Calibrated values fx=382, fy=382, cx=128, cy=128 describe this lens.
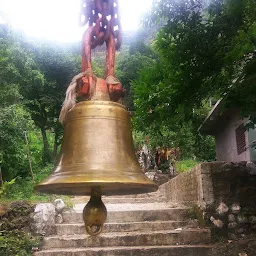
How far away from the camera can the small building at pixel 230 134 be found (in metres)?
9.84

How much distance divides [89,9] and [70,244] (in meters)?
4.84

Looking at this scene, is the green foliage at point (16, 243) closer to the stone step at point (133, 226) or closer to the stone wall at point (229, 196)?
the stone step at point (133, 226)

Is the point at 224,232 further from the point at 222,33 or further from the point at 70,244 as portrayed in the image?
the point at 222,33

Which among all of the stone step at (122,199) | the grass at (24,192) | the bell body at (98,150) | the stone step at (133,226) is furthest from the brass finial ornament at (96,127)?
the stone step at (122,199)

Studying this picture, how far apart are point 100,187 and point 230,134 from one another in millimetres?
10323

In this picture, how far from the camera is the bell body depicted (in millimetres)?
Result: 1836

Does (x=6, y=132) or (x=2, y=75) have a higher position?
(x=2, y=75)

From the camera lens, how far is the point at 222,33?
4.55 m

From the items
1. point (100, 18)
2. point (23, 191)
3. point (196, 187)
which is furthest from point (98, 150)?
point (23, 191)

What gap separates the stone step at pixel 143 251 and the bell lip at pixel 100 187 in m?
3.84

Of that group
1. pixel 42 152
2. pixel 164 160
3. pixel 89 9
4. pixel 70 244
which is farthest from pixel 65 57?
pixel 89 9

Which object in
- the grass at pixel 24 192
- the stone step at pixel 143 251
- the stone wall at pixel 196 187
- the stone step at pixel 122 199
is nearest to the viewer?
the stone step at pixel 143 251

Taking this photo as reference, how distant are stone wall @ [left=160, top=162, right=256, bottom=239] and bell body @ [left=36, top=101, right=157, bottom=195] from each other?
4329mm

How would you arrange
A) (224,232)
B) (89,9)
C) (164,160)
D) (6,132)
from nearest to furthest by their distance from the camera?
(89,9) < (224,232) < (6,132) < (164,160)
